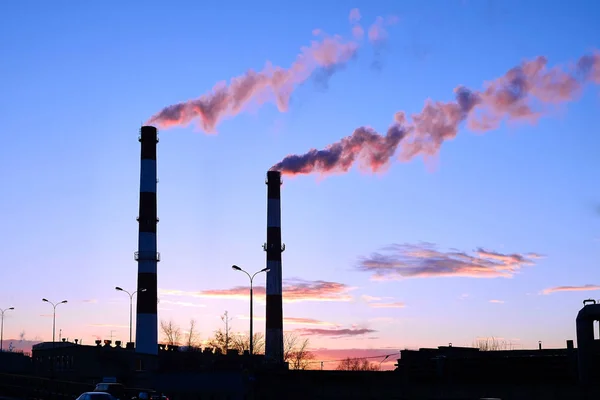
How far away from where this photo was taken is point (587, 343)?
1865 inches

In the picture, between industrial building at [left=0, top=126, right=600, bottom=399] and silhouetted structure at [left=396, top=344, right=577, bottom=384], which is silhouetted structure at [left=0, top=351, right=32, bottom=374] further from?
silhouetted structure at [left=396, top=344, right=577, bottom=384]

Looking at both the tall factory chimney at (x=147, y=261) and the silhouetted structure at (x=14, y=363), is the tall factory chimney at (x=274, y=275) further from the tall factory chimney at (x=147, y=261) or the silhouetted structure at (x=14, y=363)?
the silhouetted structure at (x=14, y=363)

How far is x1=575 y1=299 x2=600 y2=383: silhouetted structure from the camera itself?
46.5m

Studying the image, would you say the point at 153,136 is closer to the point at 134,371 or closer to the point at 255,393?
the point at 134,371

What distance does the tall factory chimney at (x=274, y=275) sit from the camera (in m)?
101

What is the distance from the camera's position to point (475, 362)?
174 feet

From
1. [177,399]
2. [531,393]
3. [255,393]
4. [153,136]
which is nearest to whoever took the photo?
[531,393]

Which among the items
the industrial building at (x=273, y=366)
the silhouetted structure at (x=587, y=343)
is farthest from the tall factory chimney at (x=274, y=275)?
the silhouetted structure at (x=587, y=343)

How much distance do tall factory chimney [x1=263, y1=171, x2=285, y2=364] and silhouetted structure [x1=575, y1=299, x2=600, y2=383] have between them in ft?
186

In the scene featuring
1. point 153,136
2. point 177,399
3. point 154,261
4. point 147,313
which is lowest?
point 177,399

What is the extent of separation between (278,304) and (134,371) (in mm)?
20399

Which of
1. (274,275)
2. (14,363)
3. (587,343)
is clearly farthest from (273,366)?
(14,363)

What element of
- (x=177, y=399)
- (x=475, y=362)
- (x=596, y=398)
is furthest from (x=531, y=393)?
(x=177, y=399)

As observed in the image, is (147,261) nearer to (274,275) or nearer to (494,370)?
(274,275)
